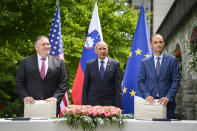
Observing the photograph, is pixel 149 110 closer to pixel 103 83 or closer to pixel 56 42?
pixel 103 83

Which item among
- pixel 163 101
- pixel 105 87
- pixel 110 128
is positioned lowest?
pixel 110 128

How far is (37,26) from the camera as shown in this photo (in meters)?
12.3

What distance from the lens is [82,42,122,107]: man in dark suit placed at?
4988 millimetres

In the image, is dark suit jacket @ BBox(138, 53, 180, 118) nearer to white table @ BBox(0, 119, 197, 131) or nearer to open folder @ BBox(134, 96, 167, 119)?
open folder @ BBox(134, 96, 167, 119)

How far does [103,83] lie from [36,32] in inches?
296

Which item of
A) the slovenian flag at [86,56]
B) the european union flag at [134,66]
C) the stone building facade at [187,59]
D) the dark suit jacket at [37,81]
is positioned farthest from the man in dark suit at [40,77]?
the stone building facade at [187,59]

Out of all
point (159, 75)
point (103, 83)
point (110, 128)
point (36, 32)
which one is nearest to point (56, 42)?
point (103, 83)

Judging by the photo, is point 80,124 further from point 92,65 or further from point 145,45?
point 145,45

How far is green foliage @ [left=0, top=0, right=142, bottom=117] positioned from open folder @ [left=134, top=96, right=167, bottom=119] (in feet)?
23.9

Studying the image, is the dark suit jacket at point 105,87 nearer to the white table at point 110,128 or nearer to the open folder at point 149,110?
the open folder at point 149,110

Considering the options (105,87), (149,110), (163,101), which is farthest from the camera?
(105,87)

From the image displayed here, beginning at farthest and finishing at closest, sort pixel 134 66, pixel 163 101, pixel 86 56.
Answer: pixel 86 56
pixel 134 66
pixel 163 101

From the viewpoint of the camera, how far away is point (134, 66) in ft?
23.0

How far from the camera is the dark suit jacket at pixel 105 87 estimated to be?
4.99 m
